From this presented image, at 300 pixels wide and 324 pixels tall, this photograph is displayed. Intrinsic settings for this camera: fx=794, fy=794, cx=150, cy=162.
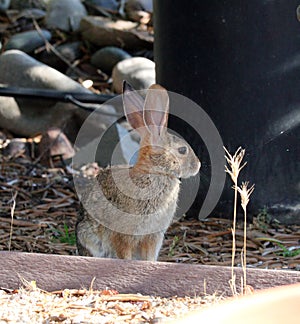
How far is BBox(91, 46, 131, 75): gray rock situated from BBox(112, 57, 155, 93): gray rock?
757mm

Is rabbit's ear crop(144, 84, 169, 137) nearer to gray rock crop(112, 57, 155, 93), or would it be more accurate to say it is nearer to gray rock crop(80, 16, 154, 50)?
gray rock crop(112, 57, 155, 93)

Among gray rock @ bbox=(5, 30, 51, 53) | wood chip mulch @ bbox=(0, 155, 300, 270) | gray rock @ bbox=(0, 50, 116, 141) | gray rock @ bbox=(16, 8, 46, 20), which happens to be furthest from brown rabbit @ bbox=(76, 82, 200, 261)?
gray rock @ bbox=(16, 8, 46, 20)

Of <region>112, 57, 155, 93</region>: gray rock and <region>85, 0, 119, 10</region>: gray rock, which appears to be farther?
<region>85, 0, 119, 10</region>: gray rock

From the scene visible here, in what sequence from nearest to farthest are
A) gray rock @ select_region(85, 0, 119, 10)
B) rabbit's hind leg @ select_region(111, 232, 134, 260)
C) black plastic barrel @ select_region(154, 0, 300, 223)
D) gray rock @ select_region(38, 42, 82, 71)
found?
rabbit's hind leg @ select_region(111, 232, 134, 260), black plastic barrel @ select_region(154, 0, 300, 223), gray rock @ select_region(38, 42, 82, 71), gray rock @ select_region(85, 0, 119, 10)

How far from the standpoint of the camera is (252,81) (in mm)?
5883

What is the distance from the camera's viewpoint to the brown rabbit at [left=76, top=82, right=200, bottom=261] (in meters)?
5.03

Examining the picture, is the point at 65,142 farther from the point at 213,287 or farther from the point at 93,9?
the point at 213,287

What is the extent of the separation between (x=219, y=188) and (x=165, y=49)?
1176 mm

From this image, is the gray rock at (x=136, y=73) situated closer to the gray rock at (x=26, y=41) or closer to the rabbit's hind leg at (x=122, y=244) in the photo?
the gray rock at (x=26, y=41)

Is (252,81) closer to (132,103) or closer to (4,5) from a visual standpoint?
(132,103)

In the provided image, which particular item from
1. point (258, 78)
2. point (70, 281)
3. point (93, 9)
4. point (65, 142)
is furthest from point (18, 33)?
point (70, 281)

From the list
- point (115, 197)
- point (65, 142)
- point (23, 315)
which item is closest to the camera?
point (23, 315)

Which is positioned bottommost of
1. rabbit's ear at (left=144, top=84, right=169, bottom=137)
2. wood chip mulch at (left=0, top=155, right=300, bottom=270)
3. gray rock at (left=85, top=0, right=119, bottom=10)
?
wood chip mulch at (left=0, top=155, right=300, bottom=270)

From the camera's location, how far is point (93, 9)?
11.4m
